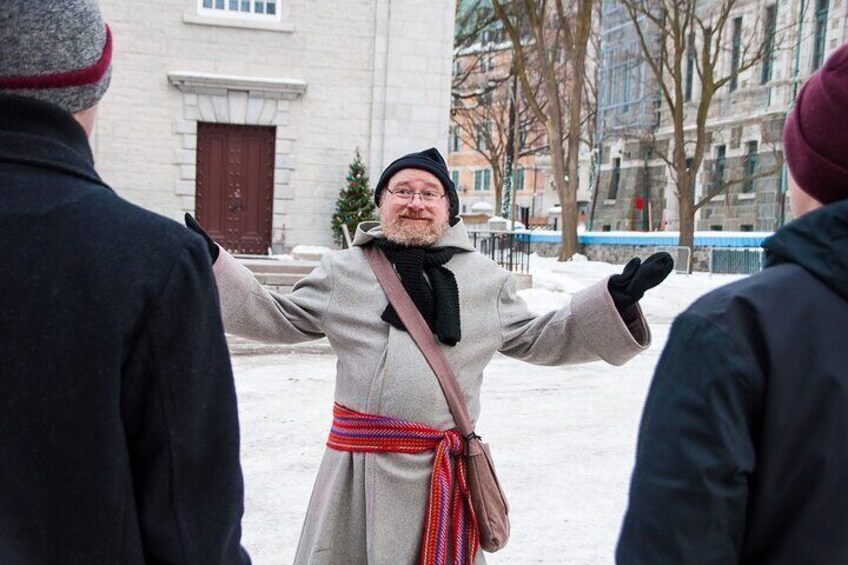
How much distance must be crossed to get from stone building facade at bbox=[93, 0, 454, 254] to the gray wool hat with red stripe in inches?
612

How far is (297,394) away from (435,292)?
18.3ft

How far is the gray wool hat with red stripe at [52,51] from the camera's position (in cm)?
137

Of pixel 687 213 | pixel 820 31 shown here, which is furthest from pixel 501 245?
pixel 820 31

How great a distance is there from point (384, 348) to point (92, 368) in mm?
1758

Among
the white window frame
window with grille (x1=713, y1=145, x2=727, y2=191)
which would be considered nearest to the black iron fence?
the white window frame

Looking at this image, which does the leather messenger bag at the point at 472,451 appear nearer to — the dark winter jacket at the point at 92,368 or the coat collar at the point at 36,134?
the dark winter jacket at the point at 92,368

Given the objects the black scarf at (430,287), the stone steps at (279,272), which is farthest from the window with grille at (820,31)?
the black scarf at (430,287)

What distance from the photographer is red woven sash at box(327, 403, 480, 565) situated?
9.66 feet

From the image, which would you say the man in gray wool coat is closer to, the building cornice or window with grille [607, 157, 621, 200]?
the building cornice

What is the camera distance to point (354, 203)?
1659cm

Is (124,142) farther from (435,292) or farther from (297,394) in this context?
(435,292)

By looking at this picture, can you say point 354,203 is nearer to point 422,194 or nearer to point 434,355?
point 422,194

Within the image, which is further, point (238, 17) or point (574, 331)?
point (238, 17)

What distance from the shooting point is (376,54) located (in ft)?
55.8
